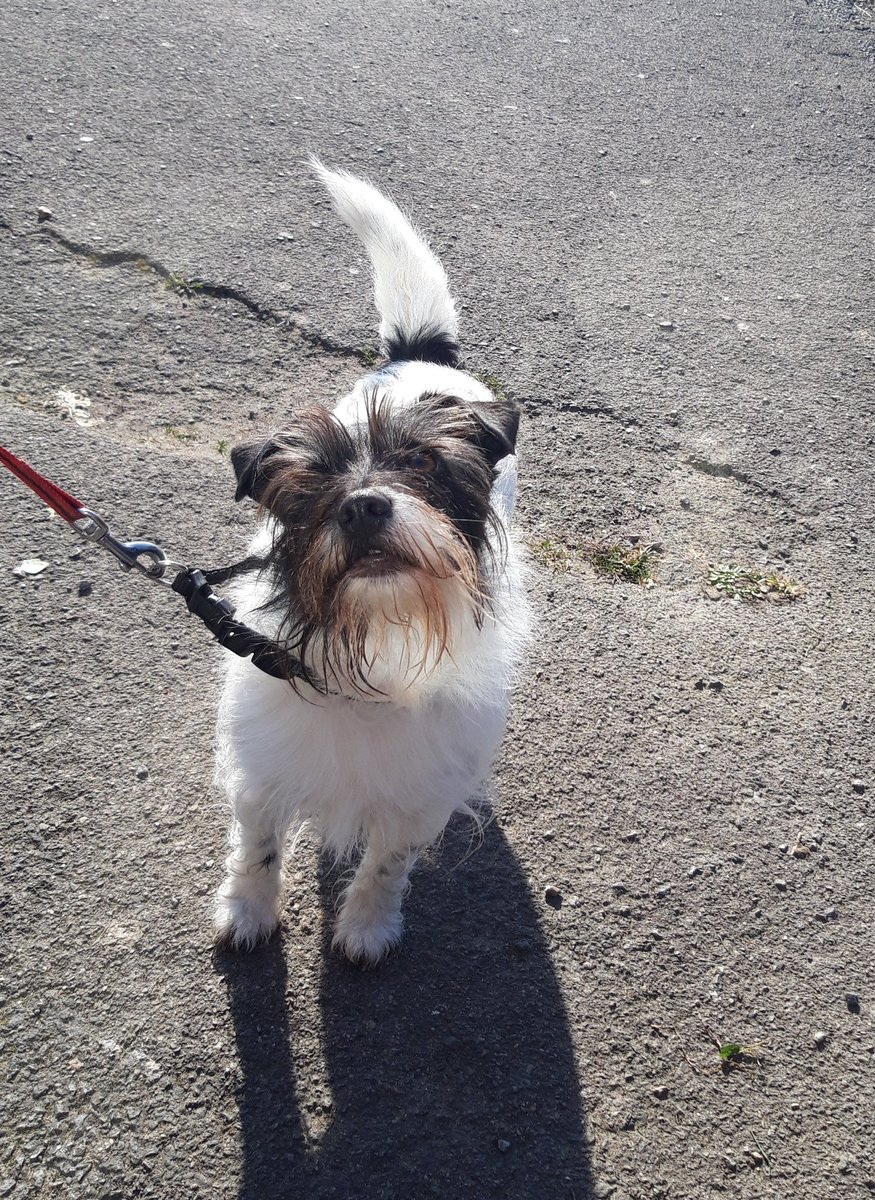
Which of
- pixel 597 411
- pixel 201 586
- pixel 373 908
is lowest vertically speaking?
pixel 373 908

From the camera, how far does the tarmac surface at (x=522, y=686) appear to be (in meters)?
2.38

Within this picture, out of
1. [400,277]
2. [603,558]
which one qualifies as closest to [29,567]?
[400,277]

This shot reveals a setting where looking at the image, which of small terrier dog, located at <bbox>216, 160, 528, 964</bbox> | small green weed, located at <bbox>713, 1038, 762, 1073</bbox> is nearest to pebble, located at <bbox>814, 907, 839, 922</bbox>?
small green weed, located at <bbox>713, 1038, 762, 1073</bbox>

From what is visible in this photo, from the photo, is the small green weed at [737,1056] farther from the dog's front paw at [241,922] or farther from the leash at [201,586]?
the leash at [201,586]

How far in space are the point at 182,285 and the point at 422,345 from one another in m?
2.03

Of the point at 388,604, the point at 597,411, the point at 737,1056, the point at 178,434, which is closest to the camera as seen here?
the point at 388,604

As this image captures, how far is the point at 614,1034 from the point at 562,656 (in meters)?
1.40

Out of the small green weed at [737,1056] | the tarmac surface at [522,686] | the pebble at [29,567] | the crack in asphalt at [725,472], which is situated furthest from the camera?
the crack in asphalt at [725,472]

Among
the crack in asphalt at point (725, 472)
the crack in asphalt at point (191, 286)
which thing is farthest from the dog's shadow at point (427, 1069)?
the crack in asphalt at point (191, 286)

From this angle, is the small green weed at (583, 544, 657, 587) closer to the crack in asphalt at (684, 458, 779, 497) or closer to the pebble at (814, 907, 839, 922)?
the crack in asphalt at (684, 458, 779, 497)

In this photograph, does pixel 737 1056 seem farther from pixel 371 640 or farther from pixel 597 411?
pixel 597 411

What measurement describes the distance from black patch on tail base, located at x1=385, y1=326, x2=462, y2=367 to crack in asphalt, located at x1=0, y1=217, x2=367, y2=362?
47.5 inches

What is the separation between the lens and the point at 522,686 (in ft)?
11.3

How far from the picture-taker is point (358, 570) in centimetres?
202
